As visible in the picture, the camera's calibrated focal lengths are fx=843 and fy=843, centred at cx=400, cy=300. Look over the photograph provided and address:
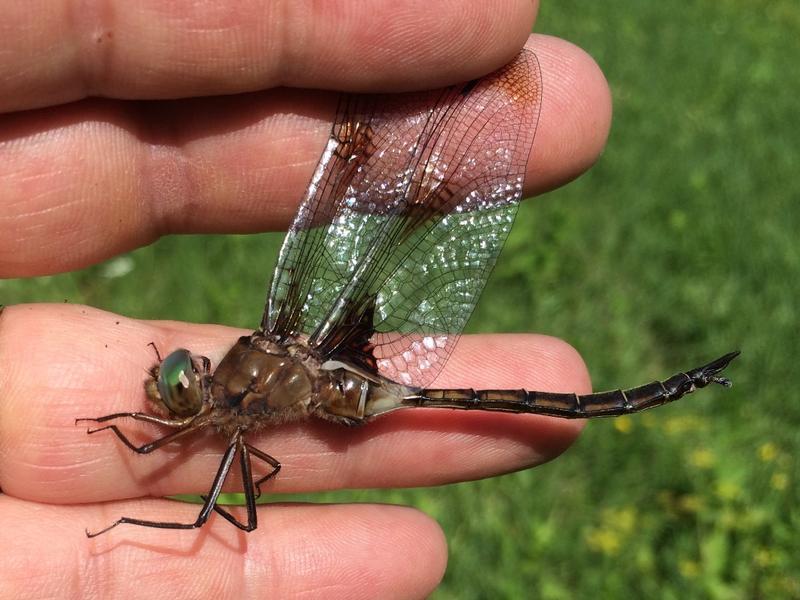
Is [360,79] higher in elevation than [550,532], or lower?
higher

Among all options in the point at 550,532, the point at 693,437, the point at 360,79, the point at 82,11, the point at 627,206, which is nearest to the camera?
the point at 82,11

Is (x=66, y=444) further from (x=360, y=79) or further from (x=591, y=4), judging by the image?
(x=591, y=4)

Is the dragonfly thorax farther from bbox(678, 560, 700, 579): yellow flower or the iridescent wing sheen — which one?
bbox(678, 560, 700, 579): yellow flower

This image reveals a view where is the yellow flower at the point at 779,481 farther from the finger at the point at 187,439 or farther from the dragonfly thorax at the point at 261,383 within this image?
the dragonfly thorax at the point at 261,383

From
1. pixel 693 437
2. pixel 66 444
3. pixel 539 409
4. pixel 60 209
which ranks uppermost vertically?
pixel 60 209

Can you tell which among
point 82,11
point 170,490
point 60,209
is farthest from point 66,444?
point 82,11

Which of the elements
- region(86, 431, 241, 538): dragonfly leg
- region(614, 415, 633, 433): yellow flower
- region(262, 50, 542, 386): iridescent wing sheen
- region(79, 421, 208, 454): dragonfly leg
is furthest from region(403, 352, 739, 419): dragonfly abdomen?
region(614, 415, 633, 433): yellow flower

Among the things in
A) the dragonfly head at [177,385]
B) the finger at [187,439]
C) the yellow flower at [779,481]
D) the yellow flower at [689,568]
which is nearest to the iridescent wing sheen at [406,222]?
the finger at [187,439]

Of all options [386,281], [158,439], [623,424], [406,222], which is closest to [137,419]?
[158,439]
